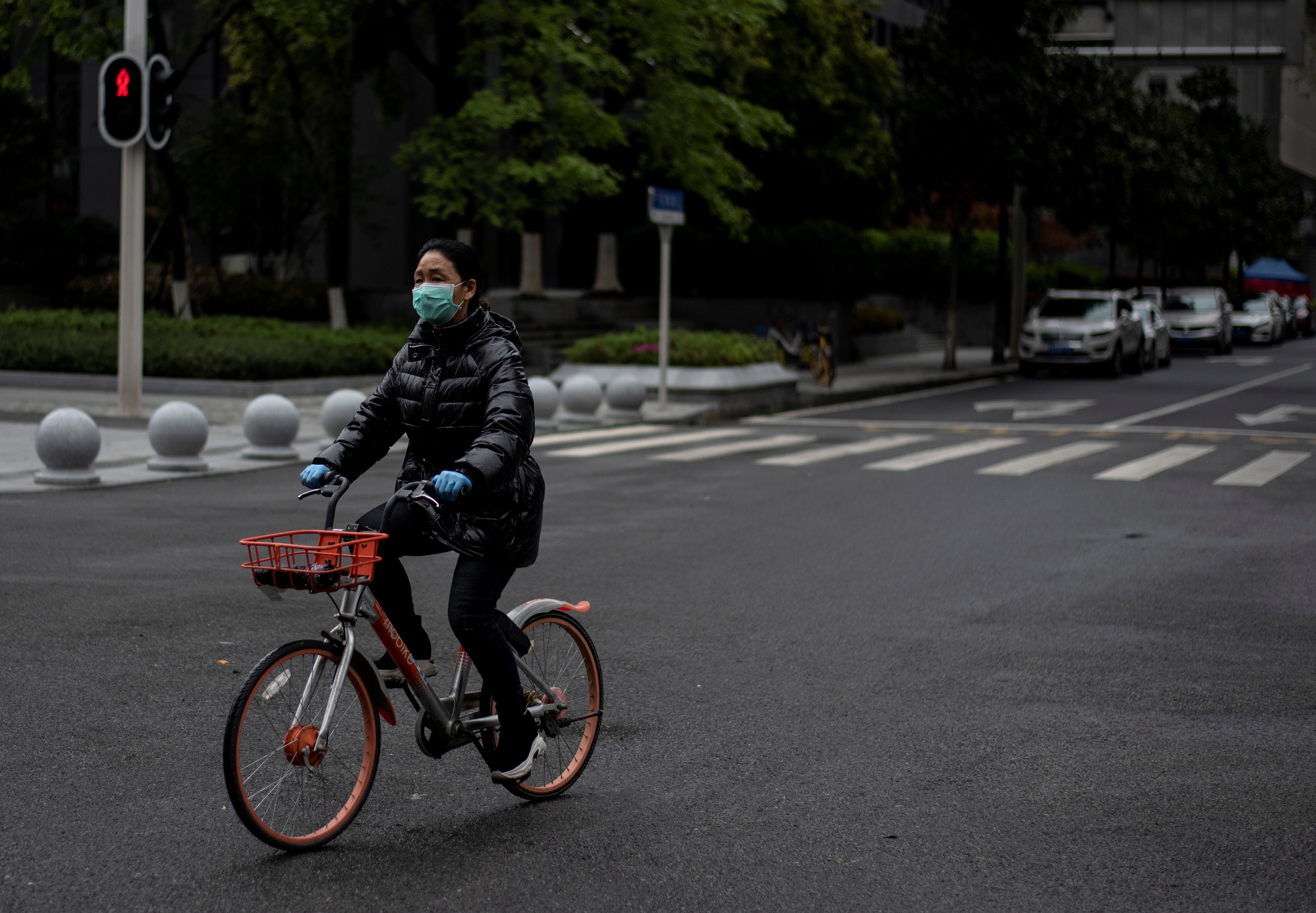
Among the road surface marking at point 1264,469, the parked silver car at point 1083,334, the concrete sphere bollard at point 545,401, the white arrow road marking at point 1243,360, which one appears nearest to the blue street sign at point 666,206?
the concrete sphere bollard at point 545,401

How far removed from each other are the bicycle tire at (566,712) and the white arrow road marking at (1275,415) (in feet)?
59.0

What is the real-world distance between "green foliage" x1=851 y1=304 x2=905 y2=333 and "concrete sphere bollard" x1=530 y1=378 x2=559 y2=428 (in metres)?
20.2

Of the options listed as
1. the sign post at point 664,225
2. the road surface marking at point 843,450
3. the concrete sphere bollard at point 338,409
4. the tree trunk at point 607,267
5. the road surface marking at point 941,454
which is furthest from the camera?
the tree trunk at point 607,267

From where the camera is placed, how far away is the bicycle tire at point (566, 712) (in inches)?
200

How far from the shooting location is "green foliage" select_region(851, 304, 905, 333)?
132ft

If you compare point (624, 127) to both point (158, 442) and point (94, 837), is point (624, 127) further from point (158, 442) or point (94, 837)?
point (94, 837)

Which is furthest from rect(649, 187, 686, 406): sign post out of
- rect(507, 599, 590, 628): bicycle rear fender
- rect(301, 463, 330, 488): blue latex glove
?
rect(301, 463, 330, 488): blue latex glove

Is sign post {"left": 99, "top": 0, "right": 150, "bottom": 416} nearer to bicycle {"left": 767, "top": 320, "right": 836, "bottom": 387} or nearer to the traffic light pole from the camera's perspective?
the traffic light pole

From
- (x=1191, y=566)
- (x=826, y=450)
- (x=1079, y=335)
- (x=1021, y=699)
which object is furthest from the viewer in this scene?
(x=1079, y=335)

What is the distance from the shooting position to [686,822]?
4.93m

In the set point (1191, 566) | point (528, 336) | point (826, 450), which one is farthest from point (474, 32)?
point (1191, 566)

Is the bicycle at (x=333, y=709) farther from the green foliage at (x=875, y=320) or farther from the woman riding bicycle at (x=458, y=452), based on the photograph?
the green foliage at (x=875, y=320)

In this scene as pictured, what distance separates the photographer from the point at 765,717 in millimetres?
6250

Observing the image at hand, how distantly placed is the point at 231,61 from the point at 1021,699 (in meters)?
30.5
